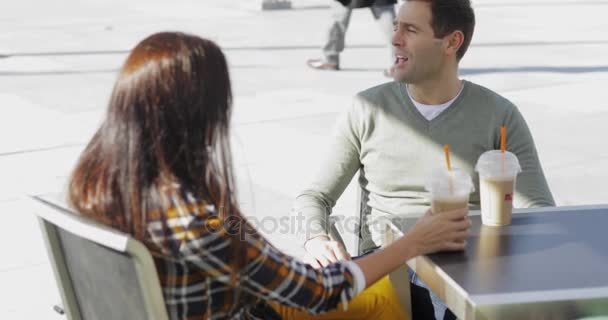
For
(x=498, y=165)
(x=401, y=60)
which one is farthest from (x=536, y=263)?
(x=401, y=60)

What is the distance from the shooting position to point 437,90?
3.06 metres

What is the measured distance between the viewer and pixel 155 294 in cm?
180

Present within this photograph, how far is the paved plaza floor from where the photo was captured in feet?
16.8

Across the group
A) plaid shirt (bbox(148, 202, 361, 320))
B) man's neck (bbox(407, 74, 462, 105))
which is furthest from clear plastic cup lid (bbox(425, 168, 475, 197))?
man's neck (bbox(407, 74, 462, 105))

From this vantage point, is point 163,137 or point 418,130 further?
point 418,130

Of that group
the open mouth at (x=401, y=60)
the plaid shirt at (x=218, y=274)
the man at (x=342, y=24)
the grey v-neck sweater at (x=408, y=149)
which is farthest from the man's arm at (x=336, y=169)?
the man at (x=342, y=24)

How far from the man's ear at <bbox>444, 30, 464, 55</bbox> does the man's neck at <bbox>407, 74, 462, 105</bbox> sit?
0.34 ft

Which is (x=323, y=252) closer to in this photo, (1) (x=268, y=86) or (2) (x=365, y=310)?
(2) (x=365, y=310)

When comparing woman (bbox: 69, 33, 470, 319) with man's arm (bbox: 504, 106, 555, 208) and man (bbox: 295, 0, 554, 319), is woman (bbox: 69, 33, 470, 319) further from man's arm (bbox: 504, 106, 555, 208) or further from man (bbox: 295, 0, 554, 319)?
man's arm (bbox: 504, 106, 555, 208)

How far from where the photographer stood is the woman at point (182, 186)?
1873mm

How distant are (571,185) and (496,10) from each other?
873 cm

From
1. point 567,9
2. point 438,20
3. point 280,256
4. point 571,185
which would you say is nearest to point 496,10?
point 567,9

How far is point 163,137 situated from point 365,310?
31.8 inches

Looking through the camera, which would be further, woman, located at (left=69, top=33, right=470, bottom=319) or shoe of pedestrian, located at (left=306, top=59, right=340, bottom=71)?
shoe of pedestrian, located at (left=306, top=59, right=340, bottom=71)
